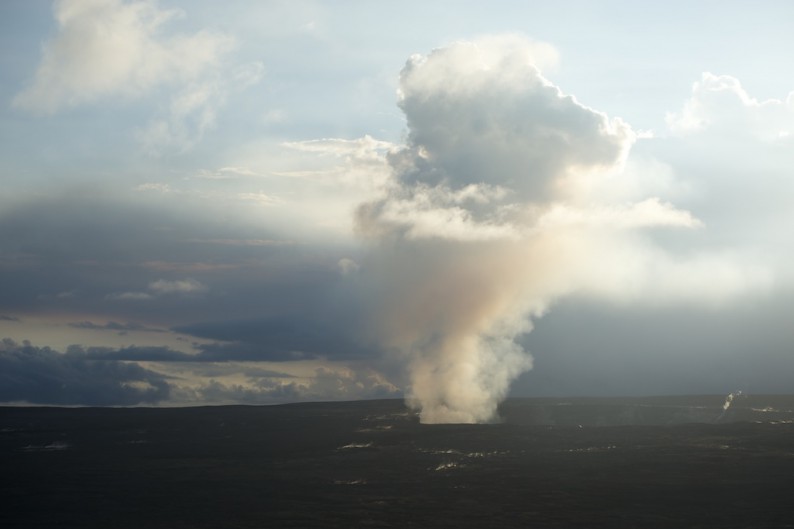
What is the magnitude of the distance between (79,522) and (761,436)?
431 ft

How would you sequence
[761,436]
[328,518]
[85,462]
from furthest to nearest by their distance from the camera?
1. [761,436]
2. [85,462]
3. [328,518]

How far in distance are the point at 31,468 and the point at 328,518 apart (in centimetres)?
8091

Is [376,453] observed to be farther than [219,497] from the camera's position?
Yes

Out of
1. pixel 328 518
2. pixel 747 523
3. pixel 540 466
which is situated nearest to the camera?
pixel 747 523

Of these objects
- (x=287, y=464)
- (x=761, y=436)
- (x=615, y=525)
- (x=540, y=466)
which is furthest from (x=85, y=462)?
(x=761, y=436)

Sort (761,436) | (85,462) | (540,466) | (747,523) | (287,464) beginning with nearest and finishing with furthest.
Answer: (747,523), (540,466), (287,464), (85,462), (761,436)

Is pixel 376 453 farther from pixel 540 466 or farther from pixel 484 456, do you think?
pixel 540 466

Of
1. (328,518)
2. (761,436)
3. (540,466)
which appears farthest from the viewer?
(761,436)

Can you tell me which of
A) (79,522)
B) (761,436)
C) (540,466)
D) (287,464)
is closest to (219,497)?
(79,522)

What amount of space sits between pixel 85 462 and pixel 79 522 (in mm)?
70645

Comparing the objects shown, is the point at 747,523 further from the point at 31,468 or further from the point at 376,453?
the point at 31,468

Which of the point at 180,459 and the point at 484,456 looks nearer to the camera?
the point at 484,456

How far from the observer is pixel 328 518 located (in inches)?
3878

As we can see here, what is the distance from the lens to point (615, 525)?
3593 inches
